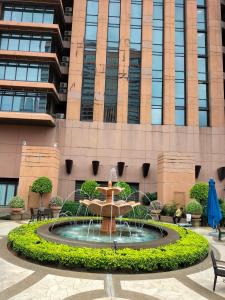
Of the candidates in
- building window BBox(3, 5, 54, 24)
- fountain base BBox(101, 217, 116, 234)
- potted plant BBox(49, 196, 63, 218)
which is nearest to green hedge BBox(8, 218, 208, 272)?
fountain base BBox(101, 217, 116, 234)

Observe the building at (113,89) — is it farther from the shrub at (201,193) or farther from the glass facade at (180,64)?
the shrub at (201,193)

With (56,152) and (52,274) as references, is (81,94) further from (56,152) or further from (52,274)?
(52,274)

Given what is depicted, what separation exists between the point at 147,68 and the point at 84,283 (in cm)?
2868

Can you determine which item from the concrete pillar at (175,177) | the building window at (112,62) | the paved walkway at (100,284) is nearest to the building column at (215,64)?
the concrete pillar at (175,177)

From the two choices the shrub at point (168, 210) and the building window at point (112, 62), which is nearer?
the shrub at point (168, 210)

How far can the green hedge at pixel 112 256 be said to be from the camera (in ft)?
27.4

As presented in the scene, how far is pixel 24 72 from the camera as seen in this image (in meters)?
30.3

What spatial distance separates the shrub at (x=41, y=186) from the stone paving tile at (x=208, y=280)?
17.7 metres

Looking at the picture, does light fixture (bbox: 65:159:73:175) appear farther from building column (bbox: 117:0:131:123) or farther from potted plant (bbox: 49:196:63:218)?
building column (bbox: 117:0:131:123)

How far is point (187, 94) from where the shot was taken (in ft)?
105

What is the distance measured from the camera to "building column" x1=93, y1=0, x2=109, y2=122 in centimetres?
3103

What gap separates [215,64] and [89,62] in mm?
→ 15686

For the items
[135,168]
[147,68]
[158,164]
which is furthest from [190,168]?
[147,68]

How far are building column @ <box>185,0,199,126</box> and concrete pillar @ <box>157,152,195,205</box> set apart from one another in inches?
242
